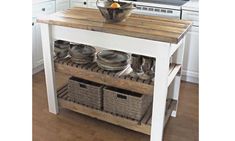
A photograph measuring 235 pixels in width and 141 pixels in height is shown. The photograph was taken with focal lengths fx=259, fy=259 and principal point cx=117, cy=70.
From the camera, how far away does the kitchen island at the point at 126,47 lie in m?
1.76

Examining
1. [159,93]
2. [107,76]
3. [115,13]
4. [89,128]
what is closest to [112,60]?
[107,76]

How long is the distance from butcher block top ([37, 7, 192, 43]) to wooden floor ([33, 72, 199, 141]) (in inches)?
35.1

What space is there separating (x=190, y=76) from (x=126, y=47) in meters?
1.52

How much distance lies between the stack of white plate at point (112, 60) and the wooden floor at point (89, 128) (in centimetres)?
55

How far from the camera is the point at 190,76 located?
311 cm

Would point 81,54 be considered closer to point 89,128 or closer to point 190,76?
point 89,128

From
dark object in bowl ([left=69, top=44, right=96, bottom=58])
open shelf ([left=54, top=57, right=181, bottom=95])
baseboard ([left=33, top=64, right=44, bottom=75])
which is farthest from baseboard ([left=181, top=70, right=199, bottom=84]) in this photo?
baseboard ([left=33, top=64, right=44, bottom=75])

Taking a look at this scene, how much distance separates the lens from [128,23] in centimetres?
199

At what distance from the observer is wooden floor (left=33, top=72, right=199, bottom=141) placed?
7.09ft

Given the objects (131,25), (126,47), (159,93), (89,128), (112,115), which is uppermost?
(131,25)
